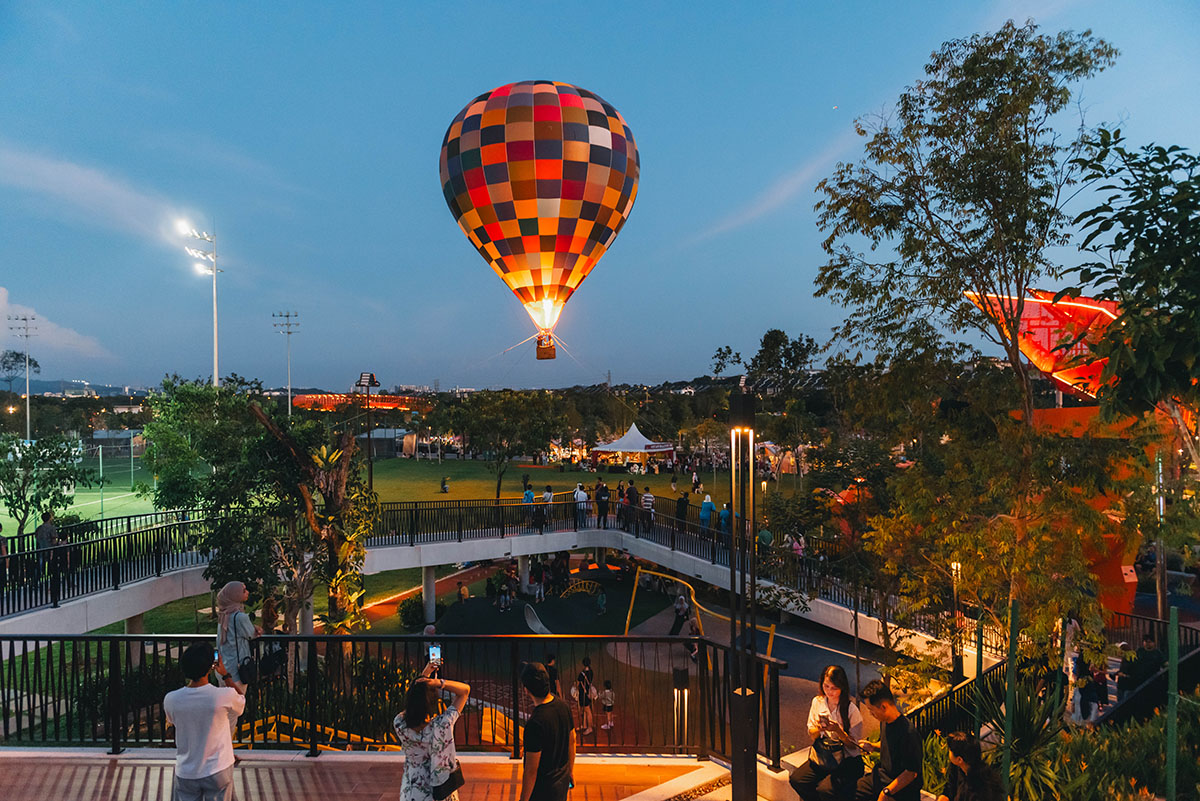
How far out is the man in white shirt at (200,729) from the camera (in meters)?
4.07

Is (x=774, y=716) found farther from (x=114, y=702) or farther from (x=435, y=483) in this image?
(x=435, y=483)

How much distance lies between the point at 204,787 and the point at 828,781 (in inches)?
153

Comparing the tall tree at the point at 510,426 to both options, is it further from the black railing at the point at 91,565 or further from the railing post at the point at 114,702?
the railing post at the point at 114,702

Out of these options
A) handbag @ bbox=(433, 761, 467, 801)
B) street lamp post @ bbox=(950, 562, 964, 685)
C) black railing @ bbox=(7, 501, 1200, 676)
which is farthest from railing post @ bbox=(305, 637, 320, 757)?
black railing @ bbox=(7, 501, 1200, 676)

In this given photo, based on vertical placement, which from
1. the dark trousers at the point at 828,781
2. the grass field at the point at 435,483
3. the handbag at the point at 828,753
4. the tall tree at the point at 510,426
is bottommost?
the grass field at the point at 435,483

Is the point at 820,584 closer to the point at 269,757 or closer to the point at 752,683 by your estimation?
the point at 752,683

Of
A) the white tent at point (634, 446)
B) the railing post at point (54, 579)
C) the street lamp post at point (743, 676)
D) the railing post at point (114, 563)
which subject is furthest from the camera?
the white tent at point (634, 446)

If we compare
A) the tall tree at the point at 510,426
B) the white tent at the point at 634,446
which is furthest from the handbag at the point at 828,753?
the white tent at the point at 634,446

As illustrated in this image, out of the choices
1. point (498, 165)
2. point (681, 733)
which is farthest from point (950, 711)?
point (498, 165)

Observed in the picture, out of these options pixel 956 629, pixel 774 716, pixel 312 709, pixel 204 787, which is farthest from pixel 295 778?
pixel 956 629

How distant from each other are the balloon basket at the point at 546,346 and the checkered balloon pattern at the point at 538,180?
35 cm

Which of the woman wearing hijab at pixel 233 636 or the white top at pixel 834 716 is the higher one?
the woman wearing hijab at pixel 233 636

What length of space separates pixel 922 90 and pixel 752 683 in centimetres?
751

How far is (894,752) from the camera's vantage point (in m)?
4.53
